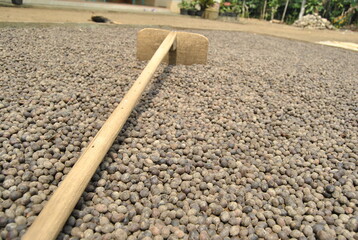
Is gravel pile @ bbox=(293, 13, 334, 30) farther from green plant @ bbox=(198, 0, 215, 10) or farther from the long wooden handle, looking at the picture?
the long wooden handle

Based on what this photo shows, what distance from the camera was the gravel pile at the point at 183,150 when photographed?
3.91 feet

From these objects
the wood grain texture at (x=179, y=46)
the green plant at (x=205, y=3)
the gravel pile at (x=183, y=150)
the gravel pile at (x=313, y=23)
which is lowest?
the gravel pile at (x=183, y=150)

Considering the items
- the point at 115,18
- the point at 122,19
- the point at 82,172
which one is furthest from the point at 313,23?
the point at 82,172

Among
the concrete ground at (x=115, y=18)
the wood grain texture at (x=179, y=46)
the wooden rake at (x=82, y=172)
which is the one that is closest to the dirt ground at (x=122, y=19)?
the concrete ground at (x=115, y=18)

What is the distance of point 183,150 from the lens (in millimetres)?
1640

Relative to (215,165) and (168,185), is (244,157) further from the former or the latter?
(168,185)

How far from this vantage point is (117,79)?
2.46m

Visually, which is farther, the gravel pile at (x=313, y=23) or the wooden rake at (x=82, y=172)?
the gravel pile at (x=313, y=23)

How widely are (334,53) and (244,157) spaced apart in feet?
14.3

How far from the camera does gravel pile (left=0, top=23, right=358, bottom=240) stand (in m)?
1.19

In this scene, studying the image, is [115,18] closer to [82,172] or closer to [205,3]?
[205,3]

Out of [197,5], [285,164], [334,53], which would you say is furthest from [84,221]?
[197,5]

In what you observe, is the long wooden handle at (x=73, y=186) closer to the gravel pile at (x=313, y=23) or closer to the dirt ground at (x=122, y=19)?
the dirt ground at (x=122, y=19)

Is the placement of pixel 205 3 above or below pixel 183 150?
above
